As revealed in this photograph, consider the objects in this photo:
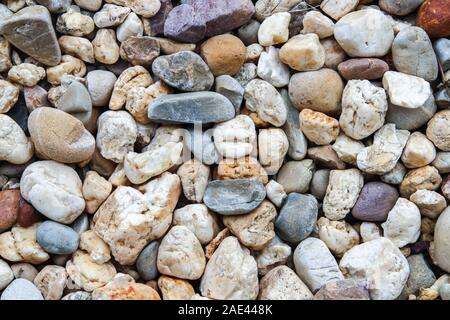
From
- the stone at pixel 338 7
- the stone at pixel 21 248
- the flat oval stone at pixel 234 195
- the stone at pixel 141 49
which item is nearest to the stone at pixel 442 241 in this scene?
the flat oval stone at pixel 234 195

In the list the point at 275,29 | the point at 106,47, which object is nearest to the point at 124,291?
the point at 106,47

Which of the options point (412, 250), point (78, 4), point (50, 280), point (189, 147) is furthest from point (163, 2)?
point (412, 250)

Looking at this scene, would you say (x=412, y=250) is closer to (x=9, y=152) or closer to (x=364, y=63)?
(x=364, y=63)

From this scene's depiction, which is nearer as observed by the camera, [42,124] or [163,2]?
[42,124]

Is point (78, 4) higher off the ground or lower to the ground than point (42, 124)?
higher

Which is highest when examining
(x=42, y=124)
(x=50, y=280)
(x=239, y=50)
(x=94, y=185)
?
(x=239, y=50)

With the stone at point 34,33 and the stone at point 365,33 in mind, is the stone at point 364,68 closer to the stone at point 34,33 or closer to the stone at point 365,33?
the stone at point 365,33
